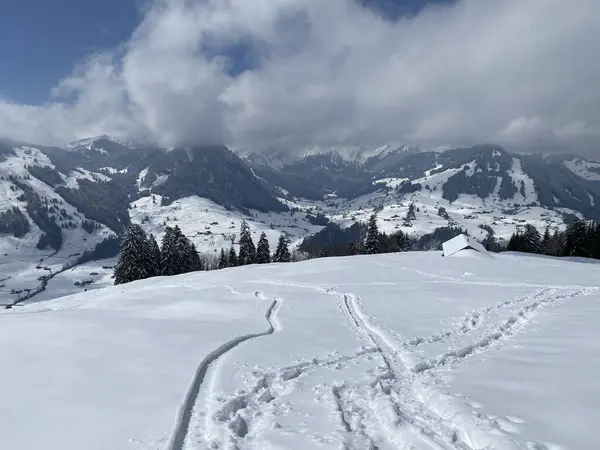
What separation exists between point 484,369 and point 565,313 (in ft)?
43.4

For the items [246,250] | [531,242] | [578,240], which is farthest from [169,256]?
[578,240]

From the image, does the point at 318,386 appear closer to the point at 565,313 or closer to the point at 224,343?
the point at 224,343

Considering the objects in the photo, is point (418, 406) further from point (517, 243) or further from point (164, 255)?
point (517, 243)

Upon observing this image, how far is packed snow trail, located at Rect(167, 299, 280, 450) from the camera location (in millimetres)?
8047

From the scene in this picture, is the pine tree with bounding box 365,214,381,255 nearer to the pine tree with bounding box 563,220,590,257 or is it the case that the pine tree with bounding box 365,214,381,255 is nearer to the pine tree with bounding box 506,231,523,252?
the pine tree with bounding box 506,231,523,252

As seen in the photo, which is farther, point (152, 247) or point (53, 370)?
point (152, 247)

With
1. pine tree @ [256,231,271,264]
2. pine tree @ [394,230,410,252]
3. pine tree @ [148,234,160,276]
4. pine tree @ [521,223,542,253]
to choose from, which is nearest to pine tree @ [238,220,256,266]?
pine tree @ [256,231,271,264]

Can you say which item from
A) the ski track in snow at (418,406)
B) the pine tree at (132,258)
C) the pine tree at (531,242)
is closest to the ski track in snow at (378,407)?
the ski track in snow at (418,406)

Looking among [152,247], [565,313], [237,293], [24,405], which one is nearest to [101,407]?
[24,405]

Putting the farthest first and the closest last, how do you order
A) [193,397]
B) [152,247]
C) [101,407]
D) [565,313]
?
[152,247] < [565,313] < [193,397] < [101,407]

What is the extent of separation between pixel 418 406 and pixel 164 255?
201 ft

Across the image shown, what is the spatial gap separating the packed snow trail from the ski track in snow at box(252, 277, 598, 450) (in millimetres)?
3537

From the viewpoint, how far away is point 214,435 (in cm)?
834

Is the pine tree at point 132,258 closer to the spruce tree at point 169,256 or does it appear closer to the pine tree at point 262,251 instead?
the spruce tree at point 169,256
